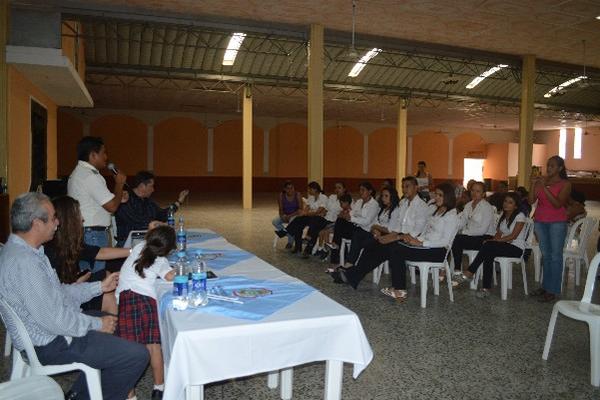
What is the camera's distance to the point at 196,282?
2.30 m

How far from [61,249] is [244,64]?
10.9m

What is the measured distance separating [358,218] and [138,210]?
259 cm

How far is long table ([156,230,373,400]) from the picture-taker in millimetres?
1841

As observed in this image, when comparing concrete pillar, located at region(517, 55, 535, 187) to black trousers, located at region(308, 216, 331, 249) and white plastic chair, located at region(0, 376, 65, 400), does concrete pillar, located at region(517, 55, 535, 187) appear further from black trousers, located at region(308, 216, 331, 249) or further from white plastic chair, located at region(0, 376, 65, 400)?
white plastic chair, located at region(0, 376, 65, 400)

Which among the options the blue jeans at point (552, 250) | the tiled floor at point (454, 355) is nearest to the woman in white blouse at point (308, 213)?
the tiled floor at point (454, 355)

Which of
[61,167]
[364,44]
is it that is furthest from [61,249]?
[61,167]

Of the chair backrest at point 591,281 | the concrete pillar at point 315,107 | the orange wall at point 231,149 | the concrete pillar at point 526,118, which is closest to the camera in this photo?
the chair backrest at point 591,281

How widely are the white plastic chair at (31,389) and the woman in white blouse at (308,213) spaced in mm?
5657

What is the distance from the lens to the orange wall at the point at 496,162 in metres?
25.0

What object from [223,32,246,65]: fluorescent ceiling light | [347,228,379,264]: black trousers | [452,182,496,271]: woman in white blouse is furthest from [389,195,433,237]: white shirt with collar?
[223,32,246,65]: fluorescent ceiling light

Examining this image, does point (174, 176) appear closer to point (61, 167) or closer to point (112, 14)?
point (61, 167)

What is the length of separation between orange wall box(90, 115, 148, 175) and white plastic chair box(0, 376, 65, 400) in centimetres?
1911

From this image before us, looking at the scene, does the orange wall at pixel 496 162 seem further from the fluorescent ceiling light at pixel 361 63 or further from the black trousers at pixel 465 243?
the black trousers at pixel 465 243

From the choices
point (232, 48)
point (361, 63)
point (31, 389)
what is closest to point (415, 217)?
point (31, 389)
